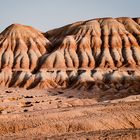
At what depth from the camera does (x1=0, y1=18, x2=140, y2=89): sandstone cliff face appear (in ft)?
265

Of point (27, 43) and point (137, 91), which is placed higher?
point (27, 43)

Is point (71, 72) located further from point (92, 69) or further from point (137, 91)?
point (137, 91)

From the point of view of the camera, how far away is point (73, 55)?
89500 mm

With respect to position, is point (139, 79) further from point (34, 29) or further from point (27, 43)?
point (34, 29)

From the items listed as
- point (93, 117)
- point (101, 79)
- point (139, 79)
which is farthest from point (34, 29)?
point (93, 117)

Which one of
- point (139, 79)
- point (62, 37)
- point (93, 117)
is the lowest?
point (139, 79)

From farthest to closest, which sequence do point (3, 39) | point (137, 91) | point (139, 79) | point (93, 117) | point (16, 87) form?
point (3, 39) < point (16, 87) < point (139, 79) < point (137, 91) < point (93, 117)

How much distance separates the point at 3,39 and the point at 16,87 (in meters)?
22.0

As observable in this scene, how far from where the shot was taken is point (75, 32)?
98125 mm

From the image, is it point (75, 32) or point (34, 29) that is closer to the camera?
point (75, 32)

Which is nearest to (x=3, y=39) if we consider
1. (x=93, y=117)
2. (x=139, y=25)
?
(x=139, y=25)

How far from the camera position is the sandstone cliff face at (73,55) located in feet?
265

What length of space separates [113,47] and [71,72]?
15.3 meters

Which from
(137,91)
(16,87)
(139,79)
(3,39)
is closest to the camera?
(137,91)
